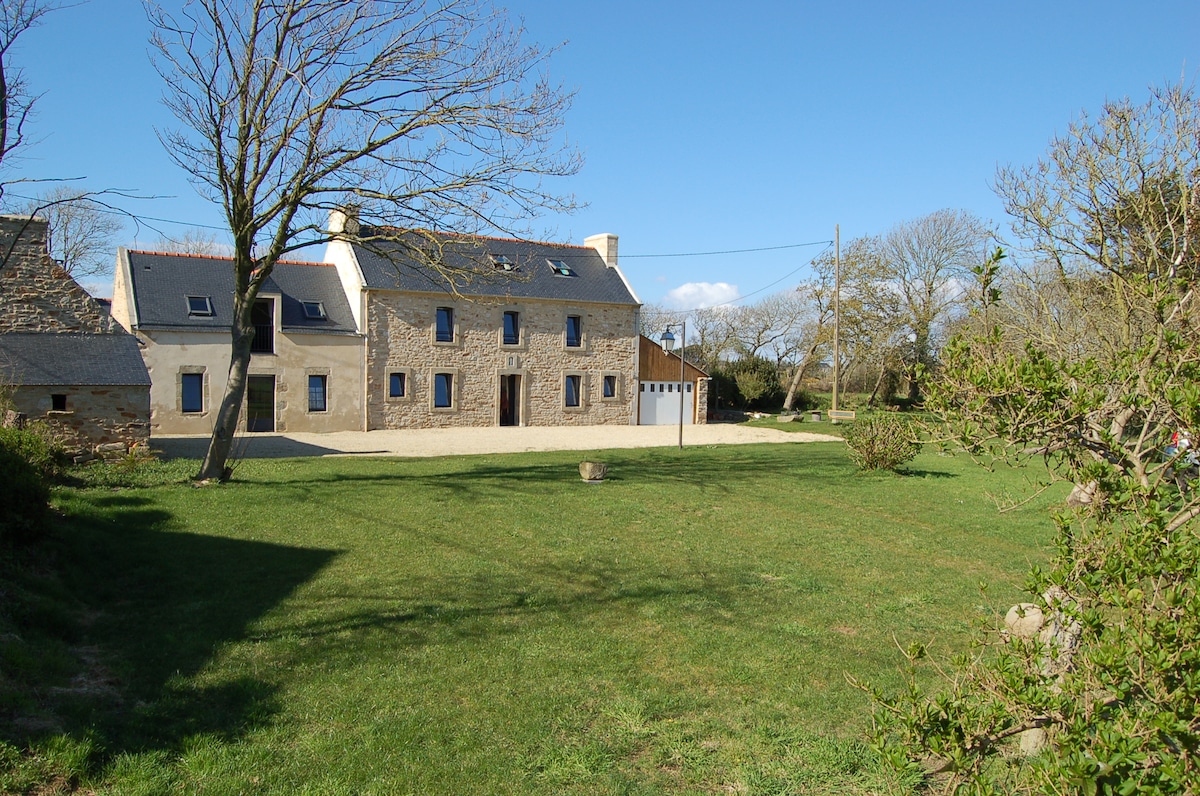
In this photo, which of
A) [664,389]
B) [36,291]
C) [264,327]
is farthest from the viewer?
[664,389]

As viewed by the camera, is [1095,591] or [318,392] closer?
[1095,591]

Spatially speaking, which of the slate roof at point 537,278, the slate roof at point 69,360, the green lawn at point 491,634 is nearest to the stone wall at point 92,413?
the slate roof at point 69,360

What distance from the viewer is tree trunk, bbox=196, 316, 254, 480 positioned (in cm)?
1321

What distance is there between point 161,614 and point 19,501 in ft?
7.17

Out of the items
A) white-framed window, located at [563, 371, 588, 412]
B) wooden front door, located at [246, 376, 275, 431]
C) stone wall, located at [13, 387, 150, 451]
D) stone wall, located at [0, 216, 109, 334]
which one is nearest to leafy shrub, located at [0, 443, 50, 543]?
stone wall, located at [13, 387, 150, 451]

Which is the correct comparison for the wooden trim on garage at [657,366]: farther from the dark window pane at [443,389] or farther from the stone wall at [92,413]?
the stone wall at [92,413]

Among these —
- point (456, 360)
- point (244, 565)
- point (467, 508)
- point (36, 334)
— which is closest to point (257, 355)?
point (456, 360)

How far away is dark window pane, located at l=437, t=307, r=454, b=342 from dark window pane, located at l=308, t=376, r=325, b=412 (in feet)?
15.0

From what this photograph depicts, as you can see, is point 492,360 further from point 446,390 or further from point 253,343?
point 253,343

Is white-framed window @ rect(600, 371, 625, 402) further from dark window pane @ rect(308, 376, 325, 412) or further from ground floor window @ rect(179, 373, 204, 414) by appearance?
ground floor window @ rect(179, 373, 204, 414)

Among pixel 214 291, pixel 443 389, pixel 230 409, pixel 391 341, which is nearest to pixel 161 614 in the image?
pixel 230 409

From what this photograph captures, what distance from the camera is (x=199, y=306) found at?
84.4ft

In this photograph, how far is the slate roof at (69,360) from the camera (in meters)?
14.8

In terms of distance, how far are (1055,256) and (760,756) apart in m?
8.71
